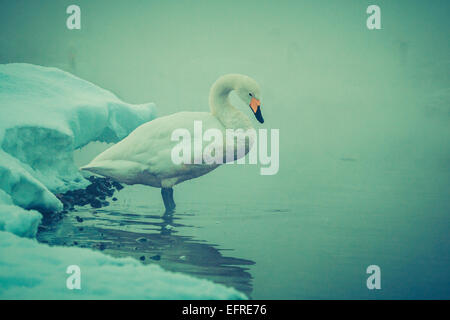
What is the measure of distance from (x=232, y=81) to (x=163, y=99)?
450ft

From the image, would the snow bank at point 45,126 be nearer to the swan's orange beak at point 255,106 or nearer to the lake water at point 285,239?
the lake water at point 285,239

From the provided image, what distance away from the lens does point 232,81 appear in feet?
24.6

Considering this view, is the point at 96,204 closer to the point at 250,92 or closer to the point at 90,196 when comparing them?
the point at 90,196

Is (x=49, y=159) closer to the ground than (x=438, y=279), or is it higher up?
higher up

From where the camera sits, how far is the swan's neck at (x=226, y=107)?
7.20 metres

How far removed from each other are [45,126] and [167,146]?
8.01 feet

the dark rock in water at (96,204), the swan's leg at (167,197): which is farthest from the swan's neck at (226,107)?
the dark rock in water at (96,204)

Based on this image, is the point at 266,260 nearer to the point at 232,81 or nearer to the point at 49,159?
the point at 232,81

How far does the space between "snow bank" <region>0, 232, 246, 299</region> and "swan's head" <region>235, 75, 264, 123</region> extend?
3709 millimetres

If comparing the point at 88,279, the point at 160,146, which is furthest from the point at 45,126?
the point at 88,279

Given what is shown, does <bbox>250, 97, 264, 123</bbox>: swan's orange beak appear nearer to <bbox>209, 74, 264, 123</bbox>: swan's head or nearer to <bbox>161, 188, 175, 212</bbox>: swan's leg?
<bbox>209, 74, 264, 123</bbox>: swan's head

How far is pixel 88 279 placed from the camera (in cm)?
365
